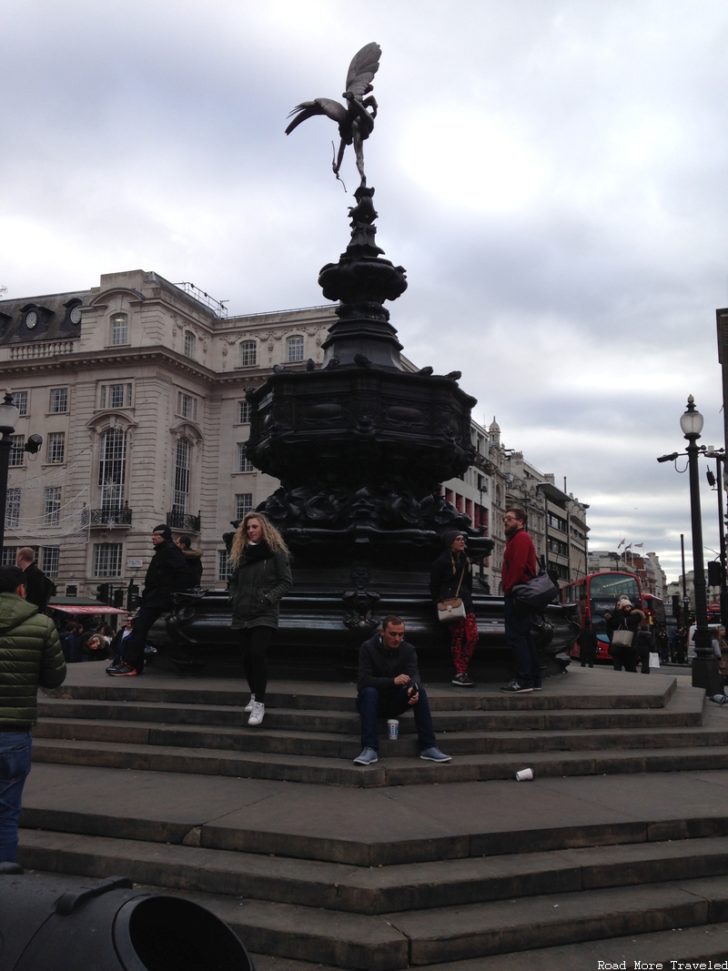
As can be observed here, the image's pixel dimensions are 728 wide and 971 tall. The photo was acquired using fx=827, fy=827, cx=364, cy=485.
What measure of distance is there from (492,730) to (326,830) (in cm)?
267

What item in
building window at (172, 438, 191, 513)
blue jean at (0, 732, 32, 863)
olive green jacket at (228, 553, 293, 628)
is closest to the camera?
blue jean at (0, 732, 32, 863)

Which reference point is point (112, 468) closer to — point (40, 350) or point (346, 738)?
point (40, 350)

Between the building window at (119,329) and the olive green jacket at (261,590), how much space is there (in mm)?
45534

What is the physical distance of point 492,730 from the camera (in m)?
6.91

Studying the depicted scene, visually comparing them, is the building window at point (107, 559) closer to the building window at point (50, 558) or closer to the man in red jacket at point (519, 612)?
the building window at point (50, 558)

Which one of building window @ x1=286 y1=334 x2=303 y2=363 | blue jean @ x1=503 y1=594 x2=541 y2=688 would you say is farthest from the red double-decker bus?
blue jean @ x1=503 y1=594 x2=541 y2=688

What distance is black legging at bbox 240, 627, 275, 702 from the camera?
6.71m

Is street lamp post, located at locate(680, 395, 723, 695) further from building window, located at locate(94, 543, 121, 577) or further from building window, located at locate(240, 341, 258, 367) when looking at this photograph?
building window, located at locate(240, 341, 258, 367)

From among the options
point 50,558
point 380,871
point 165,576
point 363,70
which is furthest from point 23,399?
point 380,871

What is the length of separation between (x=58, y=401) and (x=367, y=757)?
50449 mm

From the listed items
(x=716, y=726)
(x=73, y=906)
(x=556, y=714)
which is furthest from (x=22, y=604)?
(x=716, y=726)

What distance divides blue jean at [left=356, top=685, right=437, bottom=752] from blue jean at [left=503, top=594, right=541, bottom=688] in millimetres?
1910

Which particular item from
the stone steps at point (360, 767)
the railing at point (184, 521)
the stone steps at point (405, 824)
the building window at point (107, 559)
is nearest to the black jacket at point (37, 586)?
the stone steps at point (405, 824)

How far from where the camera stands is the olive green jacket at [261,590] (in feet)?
22.7
